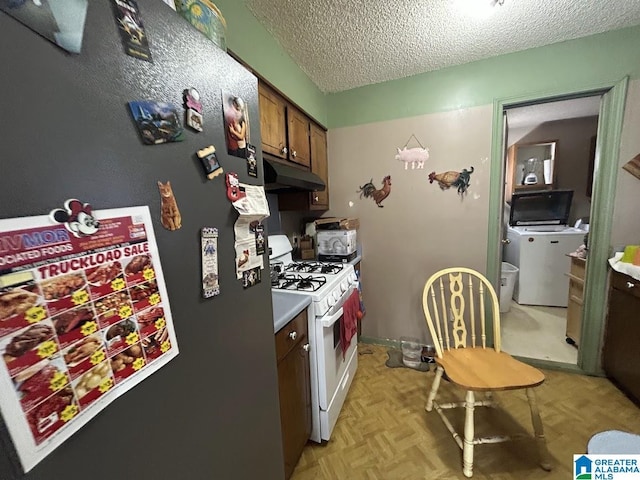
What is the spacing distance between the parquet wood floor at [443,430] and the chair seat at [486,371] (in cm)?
47

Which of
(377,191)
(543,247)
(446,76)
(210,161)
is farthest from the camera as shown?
(543,247)

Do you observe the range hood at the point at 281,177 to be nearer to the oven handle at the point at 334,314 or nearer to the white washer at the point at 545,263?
the oven handle at the point at 334,314

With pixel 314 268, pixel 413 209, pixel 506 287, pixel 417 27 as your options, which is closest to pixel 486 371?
pixel 314 268

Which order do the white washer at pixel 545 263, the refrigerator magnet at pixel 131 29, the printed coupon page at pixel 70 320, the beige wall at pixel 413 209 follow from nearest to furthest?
1. the printed coupon page at pixel 70 320
2. the refrigerator magnet at pixel 131 29
3. the beige wall at pixel 413 209
4. the white washer at pixel 545 263

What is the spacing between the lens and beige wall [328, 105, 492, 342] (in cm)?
201

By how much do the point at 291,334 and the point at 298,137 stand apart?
1387mm

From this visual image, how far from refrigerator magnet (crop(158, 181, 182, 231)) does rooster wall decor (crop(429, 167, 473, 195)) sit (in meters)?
2.06

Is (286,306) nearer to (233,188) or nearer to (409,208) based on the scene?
(233,188)

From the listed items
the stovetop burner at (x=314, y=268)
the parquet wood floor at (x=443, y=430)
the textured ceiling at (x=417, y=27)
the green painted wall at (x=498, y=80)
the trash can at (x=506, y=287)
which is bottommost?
the parquet wood floor at (x=443, y=430)

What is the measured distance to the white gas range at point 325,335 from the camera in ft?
4.37

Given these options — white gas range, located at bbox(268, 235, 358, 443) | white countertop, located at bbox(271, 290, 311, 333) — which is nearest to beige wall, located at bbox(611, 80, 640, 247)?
white gas range, located at bbox(268, 235, 358, 443)

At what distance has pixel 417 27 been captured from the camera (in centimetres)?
151

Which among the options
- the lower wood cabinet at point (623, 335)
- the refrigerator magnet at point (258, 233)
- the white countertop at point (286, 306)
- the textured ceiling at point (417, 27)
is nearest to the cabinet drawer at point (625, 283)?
the lower wood cabinet at point (623, 335)

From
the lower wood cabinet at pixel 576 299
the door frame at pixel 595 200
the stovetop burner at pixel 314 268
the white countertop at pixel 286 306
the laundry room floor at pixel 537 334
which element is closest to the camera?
the white countertop at pixel 286 306
